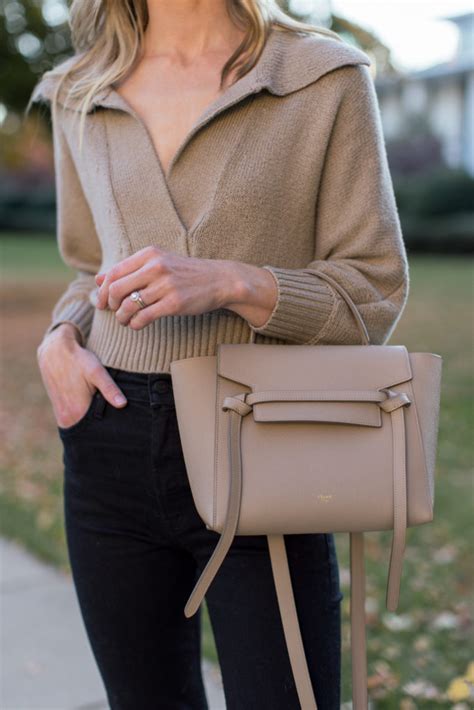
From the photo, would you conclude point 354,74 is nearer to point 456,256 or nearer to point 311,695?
point 311,695

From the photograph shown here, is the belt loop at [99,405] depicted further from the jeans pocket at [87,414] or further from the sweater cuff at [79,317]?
the sweater cuff at [79,317]

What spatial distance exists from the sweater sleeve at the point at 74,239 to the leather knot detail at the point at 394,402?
0.74 metres

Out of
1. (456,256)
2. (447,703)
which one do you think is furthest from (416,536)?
(456,256)

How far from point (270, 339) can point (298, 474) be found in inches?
12.7

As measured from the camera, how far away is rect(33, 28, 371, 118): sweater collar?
64.8 inches

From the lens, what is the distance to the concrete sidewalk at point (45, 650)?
314cm

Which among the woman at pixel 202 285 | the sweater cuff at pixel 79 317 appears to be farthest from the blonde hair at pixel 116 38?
the sweater cuff at pixel 79 317

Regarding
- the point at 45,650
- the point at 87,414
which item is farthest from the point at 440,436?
the point at 87,414

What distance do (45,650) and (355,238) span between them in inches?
96.7

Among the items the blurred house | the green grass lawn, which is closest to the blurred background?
the green grass lawn

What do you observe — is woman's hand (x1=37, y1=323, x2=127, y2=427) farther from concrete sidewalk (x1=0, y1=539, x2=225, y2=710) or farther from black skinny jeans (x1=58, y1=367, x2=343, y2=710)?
concrete sidewalk (x1=0, y1=539, x2=225, y2=710)

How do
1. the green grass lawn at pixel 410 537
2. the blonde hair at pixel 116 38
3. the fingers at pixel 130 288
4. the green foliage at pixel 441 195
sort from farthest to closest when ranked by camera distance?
the green foliage at pixel 441 195 < the green grass lawn at pixel 410 537 < the blonde hair at pixel 116 38 < the fingers at pixel 130 288

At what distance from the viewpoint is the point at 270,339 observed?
5.48ft

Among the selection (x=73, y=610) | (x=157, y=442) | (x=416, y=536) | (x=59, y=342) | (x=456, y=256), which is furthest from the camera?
(x=456, y=256)
